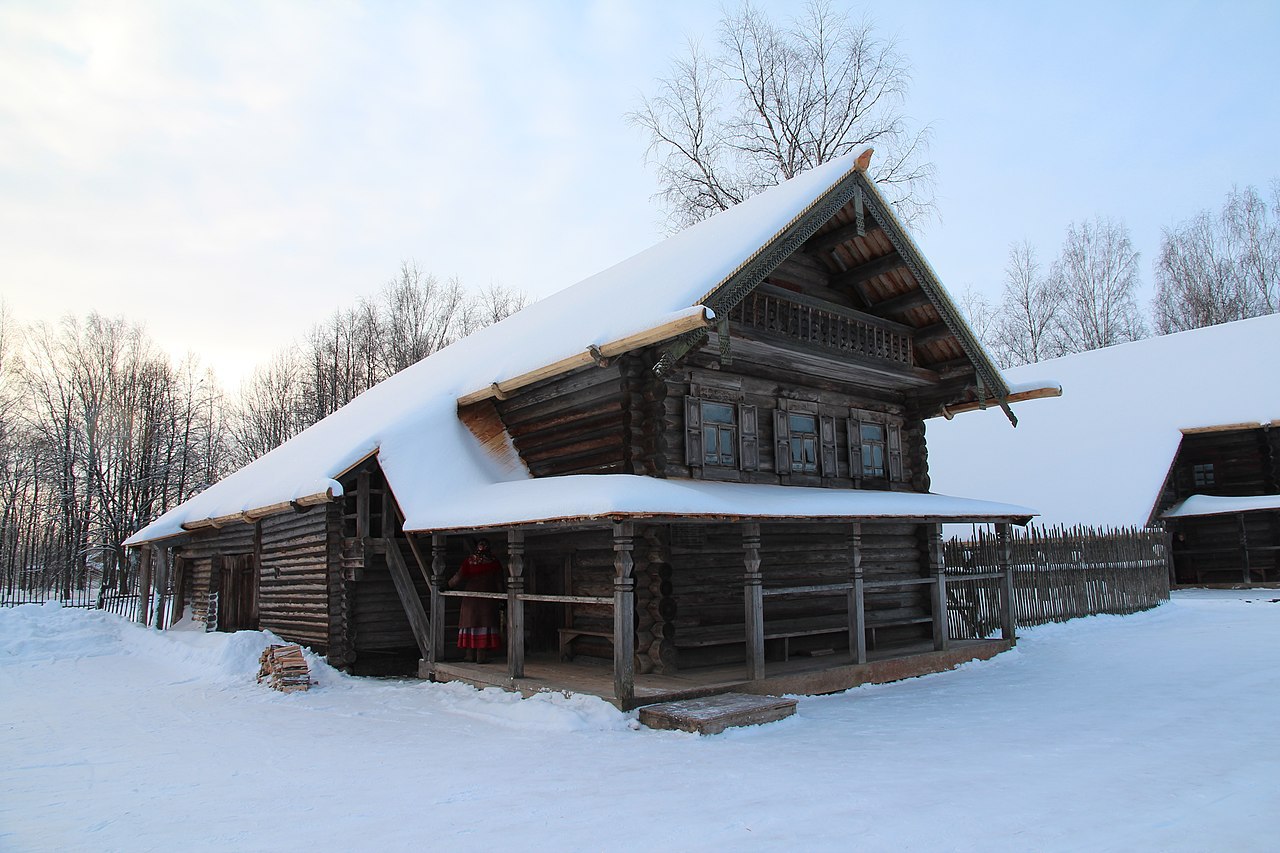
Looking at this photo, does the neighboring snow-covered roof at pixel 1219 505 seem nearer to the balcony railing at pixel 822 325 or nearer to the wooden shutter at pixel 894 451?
the wooden shutter at pixel 894 451

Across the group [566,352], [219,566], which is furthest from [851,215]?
[219,566]

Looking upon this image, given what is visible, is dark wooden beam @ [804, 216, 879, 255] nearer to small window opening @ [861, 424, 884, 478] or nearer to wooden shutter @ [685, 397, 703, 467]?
small window opening @ [861, 424, 884, 478]

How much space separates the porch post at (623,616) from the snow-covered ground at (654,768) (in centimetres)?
35

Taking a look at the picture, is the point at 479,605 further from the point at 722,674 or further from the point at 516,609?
the point at 722,674

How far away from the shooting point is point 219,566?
20469 mm

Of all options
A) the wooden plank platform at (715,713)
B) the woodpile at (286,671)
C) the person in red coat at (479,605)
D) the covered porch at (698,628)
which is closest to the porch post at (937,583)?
the covered porch at (698,628)

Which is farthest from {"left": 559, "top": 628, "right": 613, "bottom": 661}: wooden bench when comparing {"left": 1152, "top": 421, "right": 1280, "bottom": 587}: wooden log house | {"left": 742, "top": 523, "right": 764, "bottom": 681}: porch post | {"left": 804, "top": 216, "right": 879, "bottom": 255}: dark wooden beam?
{"left": 1152, "top": 421, "right": 1280, "bottom": 587}: wooden log house

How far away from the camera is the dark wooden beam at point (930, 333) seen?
51.2 feet

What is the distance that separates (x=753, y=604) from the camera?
35.9 ft

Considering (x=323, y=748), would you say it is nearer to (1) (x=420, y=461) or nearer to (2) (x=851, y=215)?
(1) (x=420, y=461)

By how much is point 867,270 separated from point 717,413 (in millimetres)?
4025

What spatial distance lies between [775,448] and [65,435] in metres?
37.9

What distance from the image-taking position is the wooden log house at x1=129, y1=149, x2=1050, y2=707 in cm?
1123

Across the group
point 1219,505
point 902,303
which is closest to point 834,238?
point 902,303
